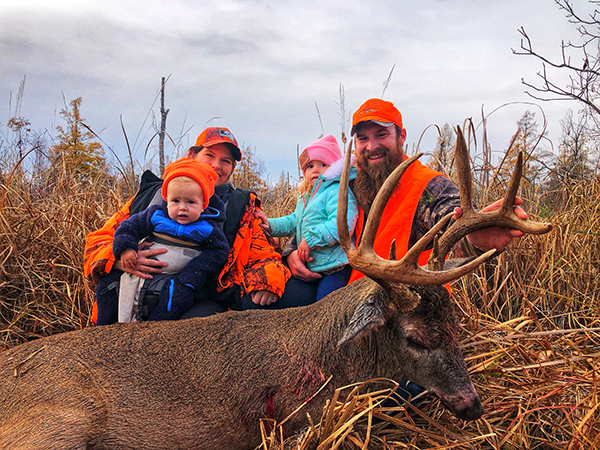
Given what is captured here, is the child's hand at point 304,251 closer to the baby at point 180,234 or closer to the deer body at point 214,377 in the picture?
the baby at point 180,234

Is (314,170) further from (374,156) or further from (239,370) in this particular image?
(239,370)

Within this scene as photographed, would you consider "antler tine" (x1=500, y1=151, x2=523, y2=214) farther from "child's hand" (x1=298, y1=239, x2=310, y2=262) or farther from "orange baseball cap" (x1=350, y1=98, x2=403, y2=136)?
"child's hand" (x1=298, y1=239, x2=310, y2=262)

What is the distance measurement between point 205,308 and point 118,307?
626 mm

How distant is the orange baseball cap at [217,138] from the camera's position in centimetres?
379

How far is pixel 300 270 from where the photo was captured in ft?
12.3

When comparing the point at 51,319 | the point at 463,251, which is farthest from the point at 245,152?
the point at 463,251

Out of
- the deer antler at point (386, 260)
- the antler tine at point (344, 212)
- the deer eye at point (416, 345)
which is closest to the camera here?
the deer antler at point (386, 260)

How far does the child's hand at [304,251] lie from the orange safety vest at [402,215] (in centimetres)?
52

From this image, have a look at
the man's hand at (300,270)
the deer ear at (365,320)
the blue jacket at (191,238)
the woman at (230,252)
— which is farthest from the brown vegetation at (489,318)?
the man's hand at (300,270)

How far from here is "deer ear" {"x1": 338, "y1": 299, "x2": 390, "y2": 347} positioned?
2.00 meters

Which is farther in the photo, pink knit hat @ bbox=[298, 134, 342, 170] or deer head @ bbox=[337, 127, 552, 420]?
pink knit hat @ bbox=[298, 134, 342, 170]

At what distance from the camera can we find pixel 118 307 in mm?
3041

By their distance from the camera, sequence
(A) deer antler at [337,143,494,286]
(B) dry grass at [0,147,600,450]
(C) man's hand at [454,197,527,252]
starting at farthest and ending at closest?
(C) man's hand at [454,197,527,252], (B) dry grass at [0,147,600,450], (A) deer antler at [337,143,494,286]

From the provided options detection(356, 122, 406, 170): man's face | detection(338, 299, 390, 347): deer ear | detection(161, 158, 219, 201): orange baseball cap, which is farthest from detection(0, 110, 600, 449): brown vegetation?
detection(161, 158, 219, 201): orange baseball cap
